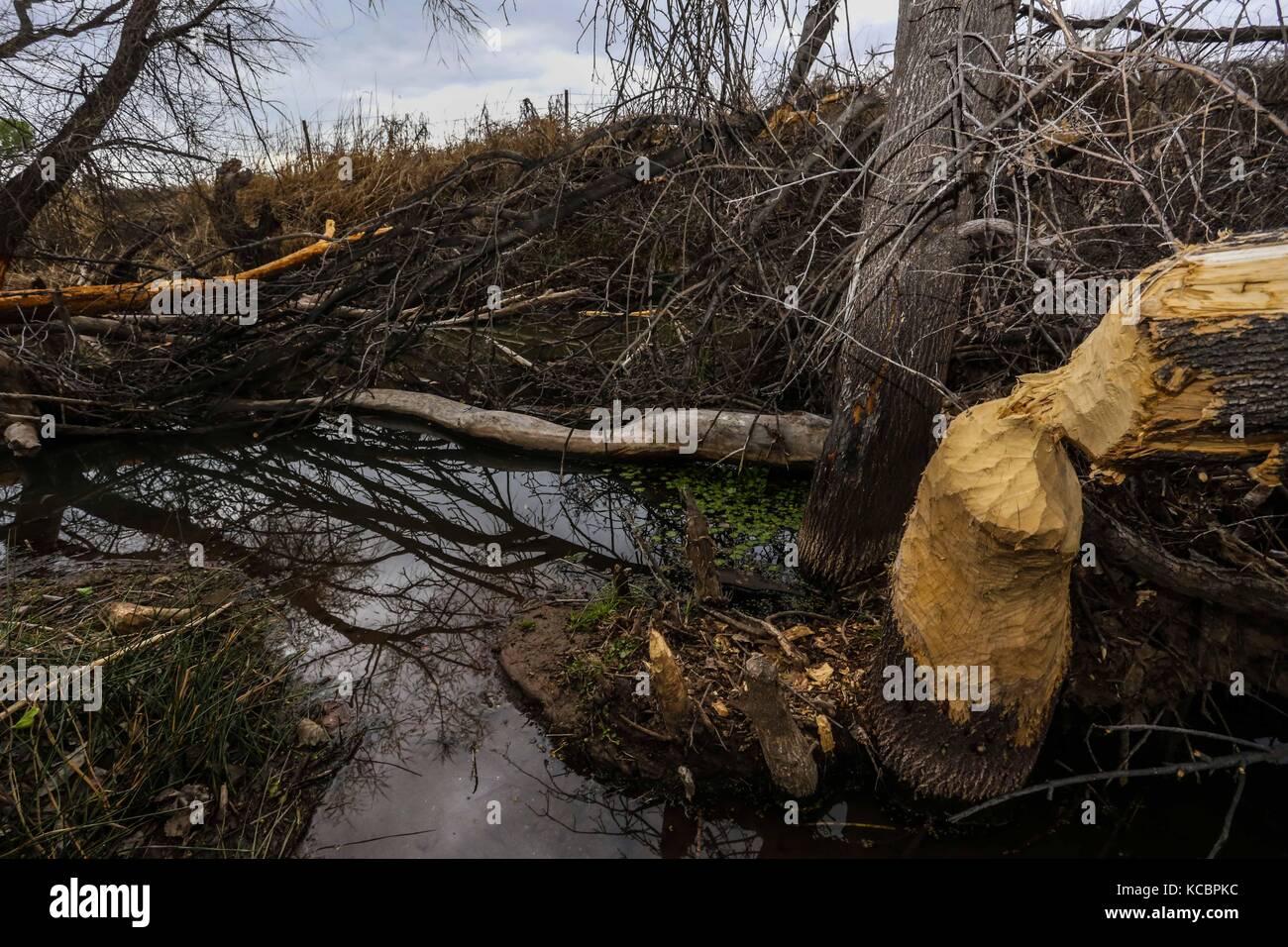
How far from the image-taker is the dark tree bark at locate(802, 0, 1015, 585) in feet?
10.6

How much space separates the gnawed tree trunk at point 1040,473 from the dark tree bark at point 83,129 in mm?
6041

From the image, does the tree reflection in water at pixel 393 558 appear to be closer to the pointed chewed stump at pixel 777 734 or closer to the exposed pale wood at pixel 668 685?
the exposed pale wood at pixel 668 685

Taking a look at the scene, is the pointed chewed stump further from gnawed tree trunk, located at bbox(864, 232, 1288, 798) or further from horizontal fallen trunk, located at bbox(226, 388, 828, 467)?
horizontal fallen trunk, located at bbox(226, 388, 828, 467)

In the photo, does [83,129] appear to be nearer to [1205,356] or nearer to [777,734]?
[777,734]

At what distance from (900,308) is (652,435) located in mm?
2182

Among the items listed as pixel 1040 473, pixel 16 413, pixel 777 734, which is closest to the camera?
pixel 1040 473

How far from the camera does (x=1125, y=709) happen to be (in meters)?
2.97

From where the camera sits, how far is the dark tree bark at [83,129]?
5387 millimetres

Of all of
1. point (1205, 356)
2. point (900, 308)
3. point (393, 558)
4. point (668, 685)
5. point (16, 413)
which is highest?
point (900, 308)

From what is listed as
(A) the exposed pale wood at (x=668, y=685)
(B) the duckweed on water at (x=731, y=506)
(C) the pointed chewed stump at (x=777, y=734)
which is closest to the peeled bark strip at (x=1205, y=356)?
(C) the pointed chewed stump at (x=777, y=734)

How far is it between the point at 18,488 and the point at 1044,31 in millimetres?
6810

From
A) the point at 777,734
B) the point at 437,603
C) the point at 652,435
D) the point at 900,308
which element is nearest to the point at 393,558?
the point at 437,603

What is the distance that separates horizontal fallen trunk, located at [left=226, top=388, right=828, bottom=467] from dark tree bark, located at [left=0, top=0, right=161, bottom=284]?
2058mm

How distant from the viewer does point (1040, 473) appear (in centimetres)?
226
